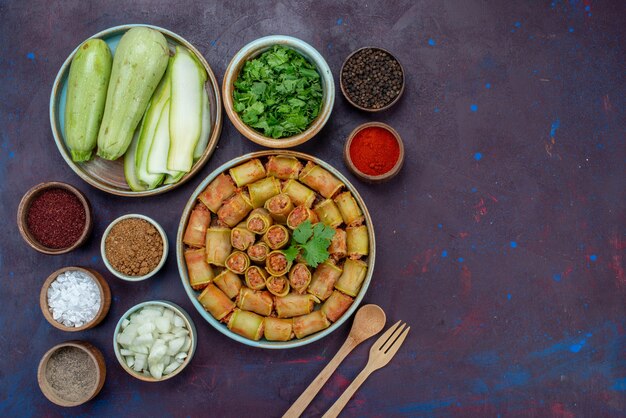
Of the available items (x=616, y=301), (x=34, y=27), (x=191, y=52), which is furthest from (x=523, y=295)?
(x=34, y=27)

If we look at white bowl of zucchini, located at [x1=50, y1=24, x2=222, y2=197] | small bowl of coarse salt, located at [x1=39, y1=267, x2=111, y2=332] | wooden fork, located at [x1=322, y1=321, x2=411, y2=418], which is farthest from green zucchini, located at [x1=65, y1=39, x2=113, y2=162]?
wooden fork, located at [x1=322, y1=321, x2=411, y2=418]

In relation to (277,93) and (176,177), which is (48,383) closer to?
(176,177)

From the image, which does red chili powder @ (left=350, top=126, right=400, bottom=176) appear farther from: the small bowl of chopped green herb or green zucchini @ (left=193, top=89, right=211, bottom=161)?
green zucchini @ (left=193, top=89, right=211, bottom=161)

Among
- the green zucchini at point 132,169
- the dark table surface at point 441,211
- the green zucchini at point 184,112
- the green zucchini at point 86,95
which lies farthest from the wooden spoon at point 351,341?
the green zucchini at point 86,95

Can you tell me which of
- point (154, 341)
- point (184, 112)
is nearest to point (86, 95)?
point (184, 112)

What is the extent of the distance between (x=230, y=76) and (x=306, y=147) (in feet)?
1.70

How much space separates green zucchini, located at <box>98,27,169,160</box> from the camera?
7.95ft

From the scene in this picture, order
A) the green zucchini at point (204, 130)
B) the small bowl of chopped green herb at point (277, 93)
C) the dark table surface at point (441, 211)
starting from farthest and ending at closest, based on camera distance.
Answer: the dark table surface at point (441, 211)
the green zucchini at point (204, 130)
the small bowl of chopped green herb at point (277, 93)

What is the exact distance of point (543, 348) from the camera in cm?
268

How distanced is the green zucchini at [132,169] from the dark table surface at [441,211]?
13cm

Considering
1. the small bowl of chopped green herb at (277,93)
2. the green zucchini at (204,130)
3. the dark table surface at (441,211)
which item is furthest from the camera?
the dark table surface at (441,211)

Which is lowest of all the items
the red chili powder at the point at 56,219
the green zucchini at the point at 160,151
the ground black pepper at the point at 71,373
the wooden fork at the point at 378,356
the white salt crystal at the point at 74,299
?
the wooden fork at the point at 378,356

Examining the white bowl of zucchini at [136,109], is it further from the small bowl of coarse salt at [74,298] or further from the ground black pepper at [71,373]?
the ground black pepper at [71,373]

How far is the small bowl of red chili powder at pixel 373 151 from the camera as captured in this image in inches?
98.2
